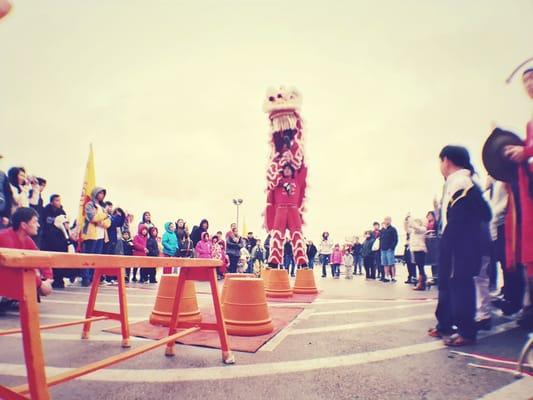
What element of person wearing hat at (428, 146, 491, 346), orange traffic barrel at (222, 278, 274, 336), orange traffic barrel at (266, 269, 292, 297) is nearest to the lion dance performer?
orange traffic barrel at (266, 269, 292, 297)

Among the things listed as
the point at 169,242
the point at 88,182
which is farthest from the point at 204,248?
the point at 88,182

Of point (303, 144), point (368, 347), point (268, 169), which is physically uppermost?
point (303, 144)

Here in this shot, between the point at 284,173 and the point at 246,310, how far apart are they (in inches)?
161

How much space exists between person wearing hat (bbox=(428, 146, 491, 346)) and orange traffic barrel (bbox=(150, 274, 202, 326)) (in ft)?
9.47

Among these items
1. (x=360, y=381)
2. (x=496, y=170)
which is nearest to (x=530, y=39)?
(x=496, y=170)

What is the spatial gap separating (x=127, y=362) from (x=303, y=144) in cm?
587

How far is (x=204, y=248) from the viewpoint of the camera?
11.4 meters

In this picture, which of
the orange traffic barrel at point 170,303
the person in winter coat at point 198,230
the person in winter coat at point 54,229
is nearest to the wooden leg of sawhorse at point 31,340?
the orange traffic barrel at point 170,303

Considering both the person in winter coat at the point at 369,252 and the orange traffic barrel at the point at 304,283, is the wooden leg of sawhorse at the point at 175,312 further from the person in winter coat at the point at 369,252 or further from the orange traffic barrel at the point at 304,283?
the person in winter coat at the point at 369,252

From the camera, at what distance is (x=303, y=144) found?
7.64 metres

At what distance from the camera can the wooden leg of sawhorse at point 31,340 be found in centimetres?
138

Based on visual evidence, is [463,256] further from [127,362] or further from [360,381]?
[127,362]

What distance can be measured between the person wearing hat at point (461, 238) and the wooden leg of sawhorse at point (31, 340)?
11.3 ft

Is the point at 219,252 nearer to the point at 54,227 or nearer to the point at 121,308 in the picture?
the point at 54,227
